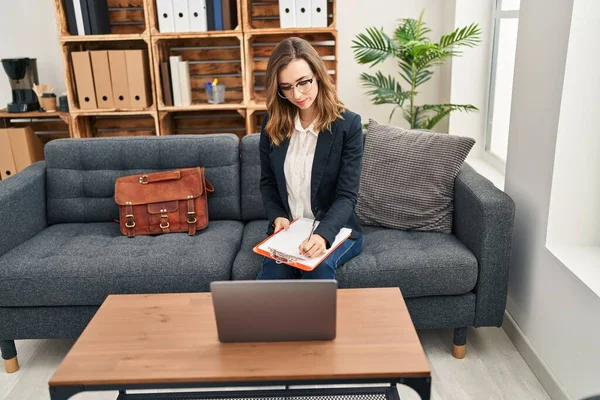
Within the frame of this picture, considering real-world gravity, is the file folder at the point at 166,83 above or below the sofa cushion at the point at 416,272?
above

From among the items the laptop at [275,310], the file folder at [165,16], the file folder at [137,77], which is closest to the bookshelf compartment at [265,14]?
the file folder at [165,16]

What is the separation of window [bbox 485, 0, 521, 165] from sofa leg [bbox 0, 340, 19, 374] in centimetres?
241

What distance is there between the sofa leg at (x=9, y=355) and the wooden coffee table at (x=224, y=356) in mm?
808

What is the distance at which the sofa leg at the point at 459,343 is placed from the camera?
2.20 metres

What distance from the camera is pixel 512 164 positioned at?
2320 mm

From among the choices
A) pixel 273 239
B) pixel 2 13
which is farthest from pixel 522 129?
pixel 2 13

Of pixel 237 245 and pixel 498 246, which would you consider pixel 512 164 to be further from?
pixel 237 245

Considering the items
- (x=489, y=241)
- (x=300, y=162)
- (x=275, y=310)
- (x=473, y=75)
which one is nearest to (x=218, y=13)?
(x=473, y=75)

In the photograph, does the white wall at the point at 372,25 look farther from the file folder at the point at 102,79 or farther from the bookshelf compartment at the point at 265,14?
the file folder at the point at 102,79

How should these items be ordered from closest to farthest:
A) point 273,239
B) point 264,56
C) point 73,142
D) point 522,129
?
point 273,239, point 522,129, point 73,142, point 264,56

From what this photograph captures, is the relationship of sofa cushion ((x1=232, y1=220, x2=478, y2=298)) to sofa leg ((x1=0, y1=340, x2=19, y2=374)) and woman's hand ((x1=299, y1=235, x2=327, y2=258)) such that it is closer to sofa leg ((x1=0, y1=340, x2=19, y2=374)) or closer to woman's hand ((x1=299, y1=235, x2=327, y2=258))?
woman's hand ((x1=299, y1=235, x2=327, y2=258))

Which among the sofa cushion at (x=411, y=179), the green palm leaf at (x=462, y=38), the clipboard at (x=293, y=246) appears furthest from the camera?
the green palm leaf at (x=462, y=38)

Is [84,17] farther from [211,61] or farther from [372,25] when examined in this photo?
[372,25]

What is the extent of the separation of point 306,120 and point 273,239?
0.46m
